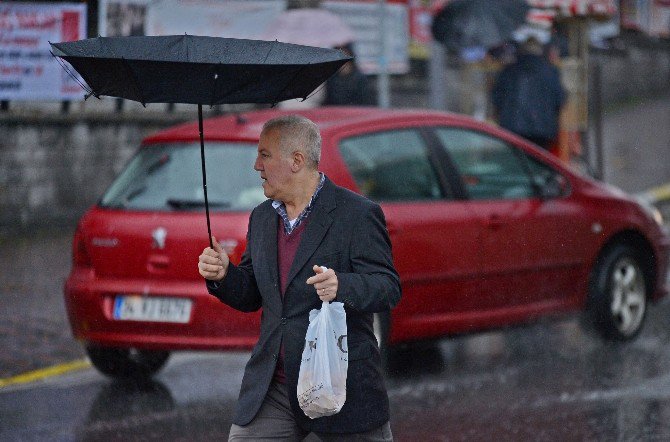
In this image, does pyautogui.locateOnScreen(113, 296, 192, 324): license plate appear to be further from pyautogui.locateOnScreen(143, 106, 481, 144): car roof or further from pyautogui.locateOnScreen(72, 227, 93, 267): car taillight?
pyautogui.locateOnScreen(143, 106, 481, 144): car roof

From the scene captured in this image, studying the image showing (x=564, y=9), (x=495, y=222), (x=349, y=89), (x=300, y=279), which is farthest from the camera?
(x=564, y=9)

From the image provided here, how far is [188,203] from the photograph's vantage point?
7.81 m

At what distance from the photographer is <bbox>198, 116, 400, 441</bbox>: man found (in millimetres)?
4359

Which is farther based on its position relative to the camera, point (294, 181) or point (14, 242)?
point (14, 242)

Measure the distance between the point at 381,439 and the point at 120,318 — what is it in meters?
3.60

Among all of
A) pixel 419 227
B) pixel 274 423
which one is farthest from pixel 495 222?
pixel 274 423

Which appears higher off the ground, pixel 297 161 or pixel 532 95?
pixel 297 161

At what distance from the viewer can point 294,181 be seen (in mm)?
4484

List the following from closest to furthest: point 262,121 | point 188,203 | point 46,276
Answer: point 188,203 → point 262,121 → point 46,276

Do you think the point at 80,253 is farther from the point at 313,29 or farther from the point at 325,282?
the point at 313,29

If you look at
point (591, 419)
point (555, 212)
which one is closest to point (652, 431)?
point (591, 419)

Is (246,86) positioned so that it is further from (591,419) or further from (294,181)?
(591,419)

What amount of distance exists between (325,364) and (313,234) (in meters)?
0.43

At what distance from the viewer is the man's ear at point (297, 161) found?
448 centimetres
